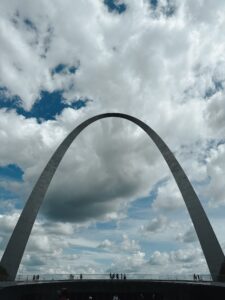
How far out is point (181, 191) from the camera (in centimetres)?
4594

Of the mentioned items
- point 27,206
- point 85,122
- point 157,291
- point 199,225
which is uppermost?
point 85,122

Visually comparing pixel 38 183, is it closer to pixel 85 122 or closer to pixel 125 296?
pixel 85 122

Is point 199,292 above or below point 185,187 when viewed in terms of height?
below

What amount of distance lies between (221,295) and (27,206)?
107ft

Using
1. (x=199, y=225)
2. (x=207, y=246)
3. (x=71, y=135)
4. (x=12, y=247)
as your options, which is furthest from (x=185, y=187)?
(x=12, y=247)

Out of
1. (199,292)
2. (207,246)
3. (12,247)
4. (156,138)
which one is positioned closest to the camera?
(199,292)

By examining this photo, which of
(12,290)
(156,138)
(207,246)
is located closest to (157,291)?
(207,246)

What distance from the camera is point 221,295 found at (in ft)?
63.6

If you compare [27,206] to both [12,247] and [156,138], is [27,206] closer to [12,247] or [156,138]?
[12,247]

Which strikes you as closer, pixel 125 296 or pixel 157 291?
pixel 157 291

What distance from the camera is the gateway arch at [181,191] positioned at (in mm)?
38094

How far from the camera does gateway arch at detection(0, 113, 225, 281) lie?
38.1m

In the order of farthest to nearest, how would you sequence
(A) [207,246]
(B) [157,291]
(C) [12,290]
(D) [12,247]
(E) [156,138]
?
(E) [156,138], (D) [12,247], (A) [207,246], (B) [157,291], (C) [12,290]

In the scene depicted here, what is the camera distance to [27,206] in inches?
1815
